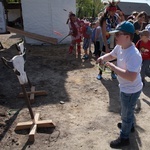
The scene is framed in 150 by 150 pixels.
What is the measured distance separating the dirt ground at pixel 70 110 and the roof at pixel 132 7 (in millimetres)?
47064

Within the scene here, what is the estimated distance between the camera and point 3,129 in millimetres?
3822

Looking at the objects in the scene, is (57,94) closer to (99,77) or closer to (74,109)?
(74,109)

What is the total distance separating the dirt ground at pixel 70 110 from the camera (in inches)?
137

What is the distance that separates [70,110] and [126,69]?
2.17 m

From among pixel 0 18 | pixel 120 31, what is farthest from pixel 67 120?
pixel 0 18

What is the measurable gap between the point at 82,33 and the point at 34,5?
347 centimetres

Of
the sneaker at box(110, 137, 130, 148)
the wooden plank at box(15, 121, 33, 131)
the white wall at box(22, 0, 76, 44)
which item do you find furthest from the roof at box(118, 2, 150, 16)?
the sneaker at box(110, 137, 130, 148)

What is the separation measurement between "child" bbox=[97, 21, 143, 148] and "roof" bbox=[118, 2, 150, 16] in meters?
50.4

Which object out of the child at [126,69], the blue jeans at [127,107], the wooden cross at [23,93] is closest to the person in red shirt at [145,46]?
the child at [126,69]

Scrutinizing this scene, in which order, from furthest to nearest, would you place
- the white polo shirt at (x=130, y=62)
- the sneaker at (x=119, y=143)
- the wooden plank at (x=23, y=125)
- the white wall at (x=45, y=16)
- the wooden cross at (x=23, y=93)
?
the white wall at (x=45, y=16) → the wooden plank at (x=23, y=125) → the wooden cross at (x=23, y=93) → the sneaker at (x=119, y=143) → the white polo shirt at (x=130, y=62)

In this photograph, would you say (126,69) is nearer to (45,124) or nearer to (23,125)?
(45,124)

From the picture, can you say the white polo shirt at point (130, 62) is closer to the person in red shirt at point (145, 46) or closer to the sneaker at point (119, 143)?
the sneaker at point (119, 143)

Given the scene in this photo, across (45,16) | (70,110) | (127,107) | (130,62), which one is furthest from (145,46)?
(45,16)

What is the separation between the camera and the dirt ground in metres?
3.48
